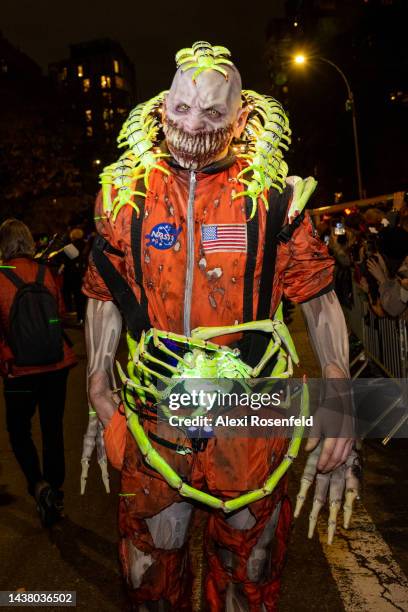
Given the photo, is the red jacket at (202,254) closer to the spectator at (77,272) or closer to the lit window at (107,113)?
the spectator at (77,272)

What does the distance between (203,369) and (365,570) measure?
2188 millimetres

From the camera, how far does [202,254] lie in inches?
108

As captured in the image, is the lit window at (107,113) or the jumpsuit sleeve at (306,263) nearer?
the jumpsuit sleeve at (306,263)

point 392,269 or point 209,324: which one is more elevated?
point 392,269

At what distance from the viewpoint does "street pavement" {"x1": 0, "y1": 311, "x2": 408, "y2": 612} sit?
3.95 m

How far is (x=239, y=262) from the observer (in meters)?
2.72

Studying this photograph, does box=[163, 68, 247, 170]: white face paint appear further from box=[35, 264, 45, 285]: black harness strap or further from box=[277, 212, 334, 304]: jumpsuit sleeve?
box=[35, 264, 45, 285]: black harness strap

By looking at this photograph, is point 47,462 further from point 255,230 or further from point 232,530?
point 255,230

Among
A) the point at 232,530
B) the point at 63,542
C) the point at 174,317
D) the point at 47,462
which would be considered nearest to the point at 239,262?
the point at 174,317

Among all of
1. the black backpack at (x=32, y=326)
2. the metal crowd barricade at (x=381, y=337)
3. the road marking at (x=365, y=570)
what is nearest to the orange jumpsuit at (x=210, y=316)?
the road marking at (x=365, y=570)

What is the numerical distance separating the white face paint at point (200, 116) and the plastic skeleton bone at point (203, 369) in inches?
26.6

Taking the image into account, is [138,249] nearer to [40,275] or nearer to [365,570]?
[365,570]

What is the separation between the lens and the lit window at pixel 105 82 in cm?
15188

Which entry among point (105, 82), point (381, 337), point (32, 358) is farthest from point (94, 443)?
point (105, 82)
